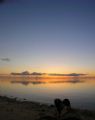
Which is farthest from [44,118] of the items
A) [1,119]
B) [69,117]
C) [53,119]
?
[1,119]

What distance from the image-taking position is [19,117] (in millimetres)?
15836

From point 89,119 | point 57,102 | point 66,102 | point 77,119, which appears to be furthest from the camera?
point 66,102

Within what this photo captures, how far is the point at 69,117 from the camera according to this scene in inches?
545

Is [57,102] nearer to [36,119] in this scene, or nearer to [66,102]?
[36,119]

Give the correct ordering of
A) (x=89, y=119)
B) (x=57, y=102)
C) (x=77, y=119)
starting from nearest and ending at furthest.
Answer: (x=77, y=119), (x=57, y=102), (x=89, y=119)

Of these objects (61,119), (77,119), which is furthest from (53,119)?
(77,119)

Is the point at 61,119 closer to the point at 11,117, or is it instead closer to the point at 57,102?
the point at 57,102

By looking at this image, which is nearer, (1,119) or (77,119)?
(77,119)

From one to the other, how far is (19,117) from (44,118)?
77.6 inches

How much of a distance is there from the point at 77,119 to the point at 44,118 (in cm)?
185

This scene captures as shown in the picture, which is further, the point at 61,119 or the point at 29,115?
the point at 29,115

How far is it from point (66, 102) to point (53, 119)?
136 inches

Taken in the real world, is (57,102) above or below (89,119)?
above

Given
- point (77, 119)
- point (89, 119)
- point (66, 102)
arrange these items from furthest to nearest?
point (66, 102) < point (89, 119) < point (77, 119)
